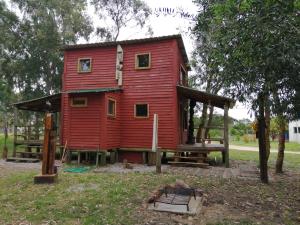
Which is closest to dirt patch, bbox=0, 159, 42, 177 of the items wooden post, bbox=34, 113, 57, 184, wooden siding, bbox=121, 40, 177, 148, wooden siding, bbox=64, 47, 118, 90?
wooden post, bbox=34, 113, 57, 184

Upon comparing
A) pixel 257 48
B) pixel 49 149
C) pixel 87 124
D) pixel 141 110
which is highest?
pixel 257 48

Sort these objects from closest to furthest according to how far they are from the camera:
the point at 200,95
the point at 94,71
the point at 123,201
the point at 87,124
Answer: the point at 123,201 → the point at 87,124 → the point at 200,95 → the point at 94,71

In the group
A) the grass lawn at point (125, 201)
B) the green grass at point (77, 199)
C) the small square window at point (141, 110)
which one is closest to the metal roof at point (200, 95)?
the small square window at point (141, 110)

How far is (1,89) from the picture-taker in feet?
77.2

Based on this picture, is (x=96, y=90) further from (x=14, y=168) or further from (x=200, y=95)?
(x=200, y=95)

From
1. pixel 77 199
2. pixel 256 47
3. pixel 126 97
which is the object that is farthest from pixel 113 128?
pixel 256 47

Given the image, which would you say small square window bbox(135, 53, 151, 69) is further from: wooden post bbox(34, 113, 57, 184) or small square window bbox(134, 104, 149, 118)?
wooden post bbox(34, 113, 57, 184)

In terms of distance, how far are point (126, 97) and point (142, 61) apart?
2.08 m

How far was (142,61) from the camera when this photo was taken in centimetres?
1708

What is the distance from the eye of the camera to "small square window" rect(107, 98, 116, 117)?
52.2 ft

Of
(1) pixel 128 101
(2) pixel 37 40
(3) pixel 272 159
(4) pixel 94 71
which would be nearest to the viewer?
(1) pixel 128 101

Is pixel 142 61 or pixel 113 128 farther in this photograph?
pixel 142 61

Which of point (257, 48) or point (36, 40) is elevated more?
point (36, 40)

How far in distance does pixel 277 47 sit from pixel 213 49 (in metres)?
1.83
